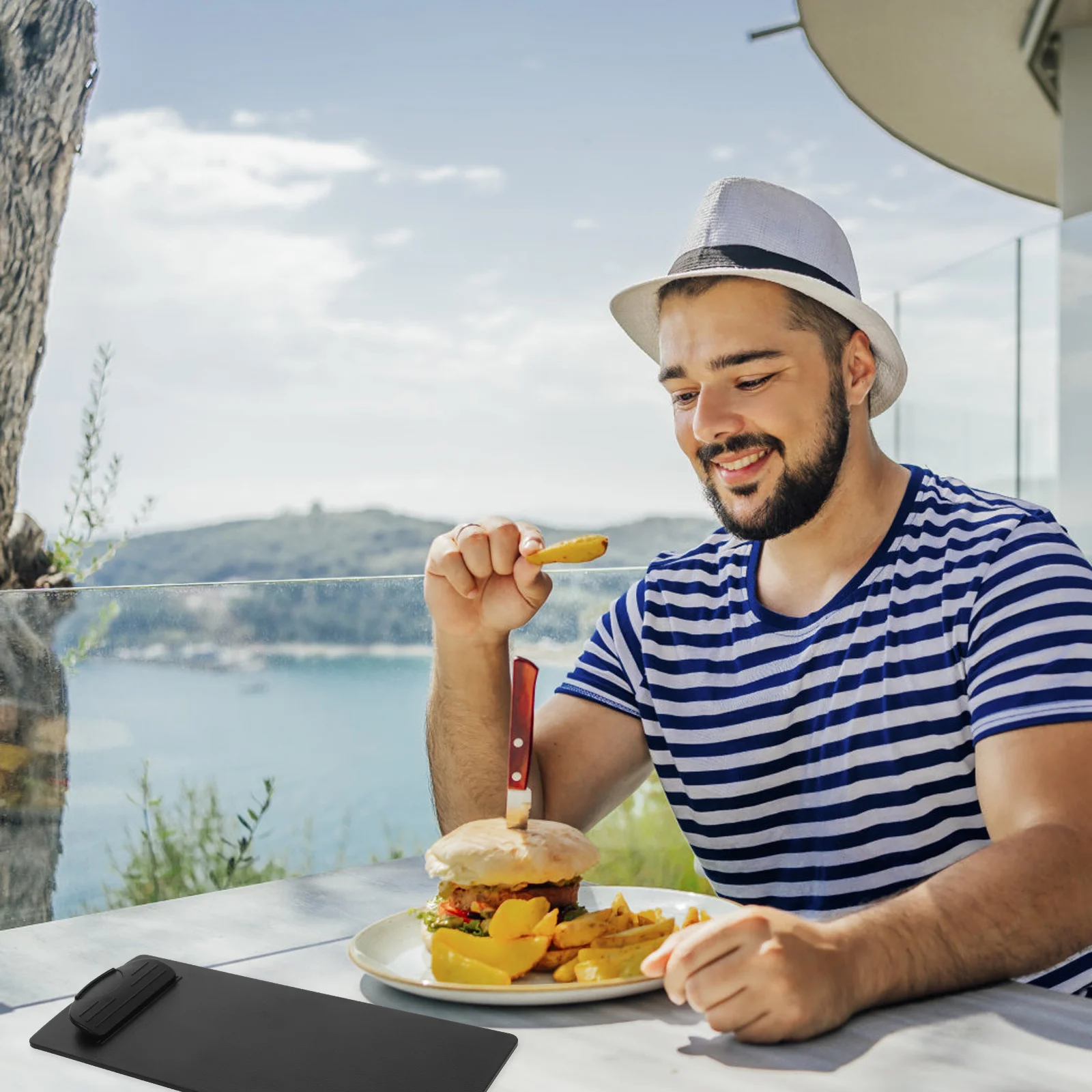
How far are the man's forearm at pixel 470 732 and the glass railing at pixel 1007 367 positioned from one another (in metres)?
3.65

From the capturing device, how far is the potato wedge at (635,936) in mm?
1125

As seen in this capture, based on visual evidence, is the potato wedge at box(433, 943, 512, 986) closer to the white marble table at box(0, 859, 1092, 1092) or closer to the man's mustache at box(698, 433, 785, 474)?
the white marble table at box(0, 859, 1092, 1092)

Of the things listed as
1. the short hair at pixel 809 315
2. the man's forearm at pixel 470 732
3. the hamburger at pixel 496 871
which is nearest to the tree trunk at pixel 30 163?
the man's forearm at pixel 470 732

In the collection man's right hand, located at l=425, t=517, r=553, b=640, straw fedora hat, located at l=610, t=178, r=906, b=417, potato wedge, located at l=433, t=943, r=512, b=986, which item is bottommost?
potato wedge, located at l=433, t=943, r=512, b=986

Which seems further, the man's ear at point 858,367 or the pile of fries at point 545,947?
the man's ear at point 858,367

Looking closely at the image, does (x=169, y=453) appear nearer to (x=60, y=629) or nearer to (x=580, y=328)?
(x=580, y=328)

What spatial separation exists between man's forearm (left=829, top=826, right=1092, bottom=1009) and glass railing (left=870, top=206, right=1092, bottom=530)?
3850 mm

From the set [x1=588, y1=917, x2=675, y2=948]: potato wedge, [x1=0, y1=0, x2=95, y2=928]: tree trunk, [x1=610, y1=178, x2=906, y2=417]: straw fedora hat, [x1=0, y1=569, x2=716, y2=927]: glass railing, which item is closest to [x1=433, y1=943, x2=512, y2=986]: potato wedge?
[x1=588, y1=917, x2=675, y2=948]: potato wedge

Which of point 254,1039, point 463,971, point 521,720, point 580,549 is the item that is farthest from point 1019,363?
point 254,1039

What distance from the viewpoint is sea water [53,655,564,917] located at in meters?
2.91

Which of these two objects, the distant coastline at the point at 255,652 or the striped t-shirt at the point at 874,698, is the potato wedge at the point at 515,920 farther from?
the distant coastline at the point at 255,652

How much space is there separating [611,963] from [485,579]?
0.77 metres

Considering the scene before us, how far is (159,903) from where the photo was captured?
4.69ft

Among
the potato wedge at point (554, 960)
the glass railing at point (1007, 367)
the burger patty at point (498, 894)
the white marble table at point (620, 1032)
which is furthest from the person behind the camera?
the glass railing at point (1007, 367)
